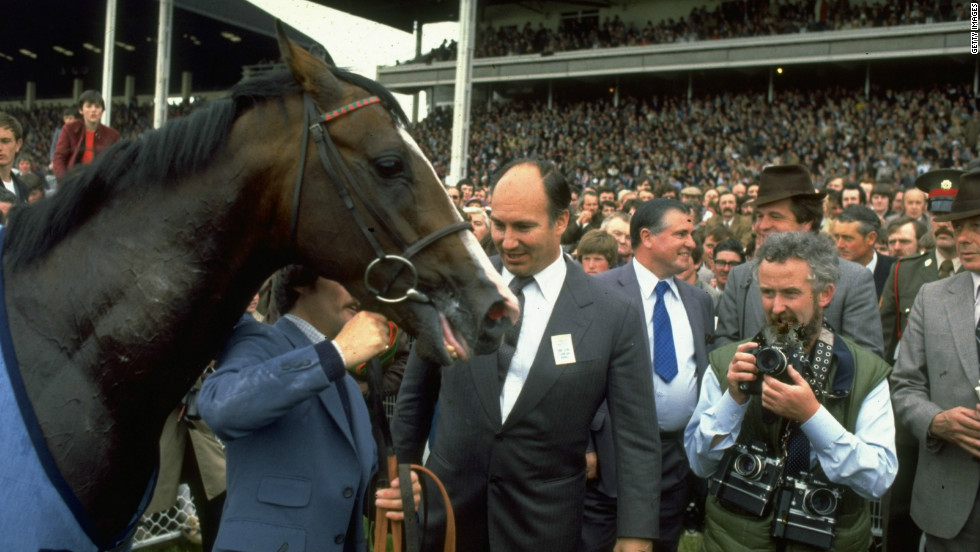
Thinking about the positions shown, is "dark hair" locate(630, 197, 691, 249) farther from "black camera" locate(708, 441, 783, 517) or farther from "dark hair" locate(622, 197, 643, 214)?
"dark hair" locate(622, 197, 643, 214)

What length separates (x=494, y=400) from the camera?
270cm

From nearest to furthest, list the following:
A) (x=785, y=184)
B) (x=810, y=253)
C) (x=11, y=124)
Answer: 1. (x=810, y=253)
2. (x=785, y=184)
3. (x=11, y=124)

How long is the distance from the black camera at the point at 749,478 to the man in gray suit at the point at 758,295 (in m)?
0.90

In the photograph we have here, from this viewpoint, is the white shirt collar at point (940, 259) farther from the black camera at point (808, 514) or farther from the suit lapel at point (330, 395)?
the suit lapel at point (330, 395)

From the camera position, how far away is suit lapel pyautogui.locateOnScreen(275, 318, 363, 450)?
6.89 feet

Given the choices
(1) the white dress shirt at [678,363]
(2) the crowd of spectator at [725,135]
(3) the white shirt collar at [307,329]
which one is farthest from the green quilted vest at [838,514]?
(2) the crowd of spectator at [725,135]

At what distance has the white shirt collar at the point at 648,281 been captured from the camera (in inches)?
162

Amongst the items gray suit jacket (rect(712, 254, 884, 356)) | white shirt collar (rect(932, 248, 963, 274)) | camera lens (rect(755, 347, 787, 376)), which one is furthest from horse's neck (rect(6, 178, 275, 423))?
white shirt collar (rect(932, 248, 963, 274))

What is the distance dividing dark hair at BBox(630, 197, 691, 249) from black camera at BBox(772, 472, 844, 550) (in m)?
1.81

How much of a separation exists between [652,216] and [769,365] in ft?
6.01

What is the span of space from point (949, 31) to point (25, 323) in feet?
87.5

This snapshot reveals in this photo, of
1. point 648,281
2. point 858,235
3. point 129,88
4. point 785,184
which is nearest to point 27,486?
point 648,281

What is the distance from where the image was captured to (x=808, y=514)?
105 inches

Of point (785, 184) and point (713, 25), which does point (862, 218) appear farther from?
point (713, 25)
